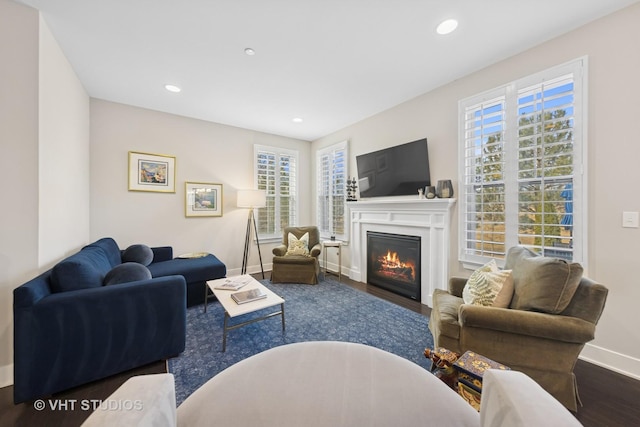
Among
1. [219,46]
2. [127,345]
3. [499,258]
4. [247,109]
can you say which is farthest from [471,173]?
[127,345]

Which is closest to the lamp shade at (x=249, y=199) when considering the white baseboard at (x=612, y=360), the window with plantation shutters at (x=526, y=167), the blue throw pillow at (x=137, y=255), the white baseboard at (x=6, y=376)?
the blue throw pillow at (x=137, y=255)

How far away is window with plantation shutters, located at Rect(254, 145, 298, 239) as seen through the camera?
15.0 feet

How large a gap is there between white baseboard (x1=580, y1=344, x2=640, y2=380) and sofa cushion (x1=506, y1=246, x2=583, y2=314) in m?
0.98

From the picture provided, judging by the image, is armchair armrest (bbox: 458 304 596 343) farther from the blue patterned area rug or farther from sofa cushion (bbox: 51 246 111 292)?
sofa cushion (bbox: 51 246 111 292)

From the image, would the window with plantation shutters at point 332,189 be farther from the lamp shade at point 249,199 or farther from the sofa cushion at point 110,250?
the sofa cushion at point 110,250

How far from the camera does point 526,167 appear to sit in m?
2.21

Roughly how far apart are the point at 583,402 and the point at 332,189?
3.78 meters

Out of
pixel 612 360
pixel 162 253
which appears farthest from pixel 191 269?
pixel 612 360

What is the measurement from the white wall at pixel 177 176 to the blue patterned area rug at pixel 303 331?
143 cm

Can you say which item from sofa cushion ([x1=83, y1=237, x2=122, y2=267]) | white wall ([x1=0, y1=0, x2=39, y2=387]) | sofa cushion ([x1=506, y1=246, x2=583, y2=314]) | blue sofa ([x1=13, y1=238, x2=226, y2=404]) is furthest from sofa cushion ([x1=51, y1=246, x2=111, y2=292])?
sofa cushion ([x1=506, y1=246, x2=583, y2=314])

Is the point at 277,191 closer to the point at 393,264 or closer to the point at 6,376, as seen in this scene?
the point at 393,264

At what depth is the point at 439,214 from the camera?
9.36 feet

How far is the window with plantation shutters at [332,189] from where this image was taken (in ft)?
14.3

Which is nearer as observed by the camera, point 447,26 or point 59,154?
point 447,26
